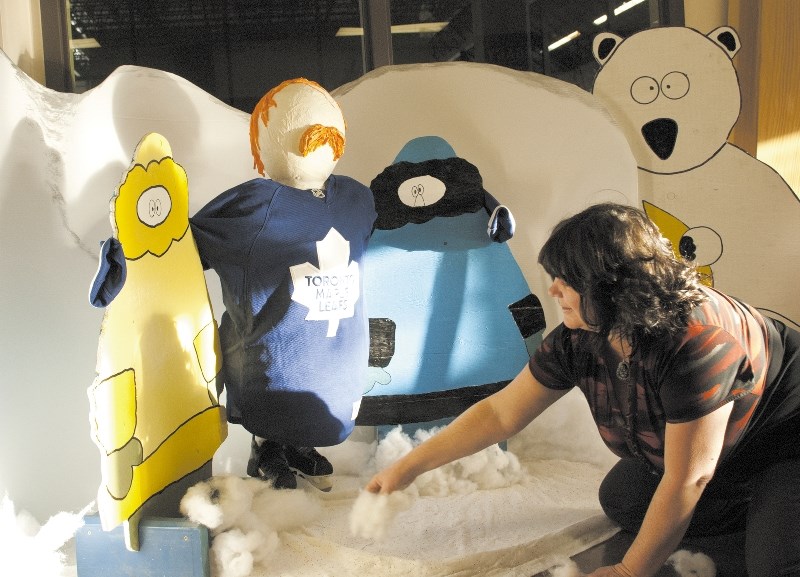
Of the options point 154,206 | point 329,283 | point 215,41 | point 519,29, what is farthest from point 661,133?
point 154,206

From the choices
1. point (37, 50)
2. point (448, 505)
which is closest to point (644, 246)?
point (448, 505)

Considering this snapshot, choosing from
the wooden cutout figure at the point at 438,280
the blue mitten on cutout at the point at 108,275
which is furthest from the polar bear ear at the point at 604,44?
the blue mitten on cutout at the point at 108,275

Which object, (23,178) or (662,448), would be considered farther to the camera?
(23,178)

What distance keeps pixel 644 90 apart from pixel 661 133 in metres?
0.11

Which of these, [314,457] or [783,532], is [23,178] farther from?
[783,532]

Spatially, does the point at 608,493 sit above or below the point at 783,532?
below

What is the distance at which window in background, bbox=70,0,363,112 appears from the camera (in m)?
1.58

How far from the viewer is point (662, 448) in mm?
1218

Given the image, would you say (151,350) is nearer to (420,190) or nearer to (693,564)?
(420,190)

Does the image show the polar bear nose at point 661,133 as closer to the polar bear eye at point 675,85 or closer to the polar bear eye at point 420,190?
the polar bear eye at point 675,85

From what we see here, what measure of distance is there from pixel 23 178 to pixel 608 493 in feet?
4.16

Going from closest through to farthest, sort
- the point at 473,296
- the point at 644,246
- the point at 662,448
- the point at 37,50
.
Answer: the point at 644,246, the point at 662,448, the point at 37,50, the point at 473,296

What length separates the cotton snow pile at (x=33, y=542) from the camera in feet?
4.39

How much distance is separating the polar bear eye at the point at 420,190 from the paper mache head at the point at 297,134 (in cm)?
29
